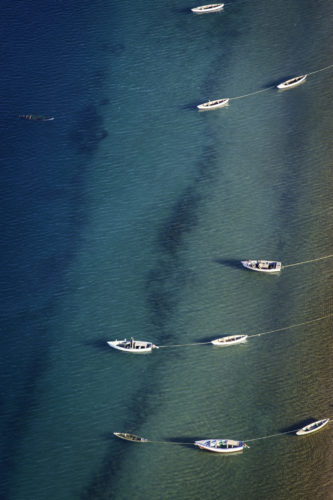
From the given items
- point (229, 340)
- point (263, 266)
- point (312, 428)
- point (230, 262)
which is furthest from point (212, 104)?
point (312, 428)

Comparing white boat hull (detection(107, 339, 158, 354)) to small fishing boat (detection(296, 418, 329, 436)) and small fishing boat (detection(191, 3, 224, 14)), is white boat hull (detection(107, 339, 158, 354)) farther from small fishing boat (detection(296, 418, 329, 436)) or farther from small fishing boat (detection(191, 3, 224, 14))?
small fishing boat (detection(191, 3, 224, 14))

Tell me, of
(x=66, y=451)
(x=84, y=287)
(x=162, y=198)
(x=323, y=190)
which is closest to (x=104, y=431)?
(x=66, y=451)

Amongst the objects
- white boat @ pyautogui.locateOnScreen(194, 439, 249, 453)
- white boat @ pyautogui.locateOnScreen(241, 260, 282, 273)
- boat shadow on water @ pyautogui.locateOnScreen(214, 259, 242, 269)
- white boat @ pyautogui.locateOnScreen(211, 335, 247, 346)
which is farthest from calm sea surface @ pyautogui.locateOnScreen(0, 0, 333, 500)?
white boat @ pyautogui.locateOnScreen(241, 260, 282, 273)

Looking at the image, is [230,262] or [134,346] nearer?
[134,346]

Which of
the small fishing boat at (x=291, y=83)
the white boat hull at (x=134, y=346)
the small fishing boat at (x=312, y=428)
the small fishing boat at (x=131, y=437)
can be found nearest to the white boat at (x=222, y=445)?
the small fishing boat at (x=131, y=437)

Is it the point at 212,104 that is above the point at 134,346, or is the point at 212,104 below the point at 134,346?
above

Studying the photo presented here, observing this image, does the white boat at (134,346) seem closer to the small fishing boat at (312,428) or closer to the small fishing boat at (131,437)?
the small fishing boat at (131,437)

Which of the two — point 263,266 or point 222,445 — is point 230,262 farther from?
point 222,445
